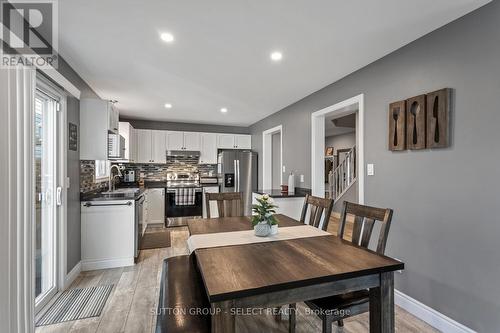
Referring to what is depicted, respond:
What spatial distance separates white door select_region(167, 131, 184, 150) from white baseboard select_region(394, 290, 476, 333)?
4906mm

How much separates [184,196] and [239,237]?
3703 millimetres

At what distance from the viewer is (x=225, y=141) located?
6059 millimetres

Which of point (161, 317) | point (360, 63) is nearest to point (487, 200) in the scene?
point (360, 63)

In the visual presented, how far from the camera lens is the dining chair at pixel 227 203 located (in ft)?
8.51

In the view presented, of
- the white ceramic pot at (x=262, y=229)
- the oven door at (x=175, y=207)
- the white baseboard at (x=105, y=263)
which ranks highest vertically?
the white ceramic pot at (x=262, y=229)

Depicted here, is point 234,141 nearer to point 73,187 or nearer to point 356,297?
point 73,187

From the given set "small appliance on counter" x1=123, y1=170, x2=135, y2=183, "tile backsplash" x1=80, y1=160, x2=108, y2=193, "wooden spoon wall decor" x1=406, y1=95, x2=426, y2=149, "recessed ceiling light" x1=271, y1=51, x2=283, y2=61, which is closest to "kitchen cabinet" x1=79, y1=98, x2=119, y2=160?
"tile backsplash" x1=80, y1=160, x2=108, y2=193

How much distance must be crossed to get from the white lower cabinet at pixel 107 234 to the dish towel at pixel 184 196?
2022 mm

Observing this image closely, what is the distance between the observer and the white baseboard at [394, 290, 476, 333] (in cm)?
181

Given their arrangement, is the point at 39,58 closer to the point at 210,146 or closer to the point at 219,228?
the point at 219,228

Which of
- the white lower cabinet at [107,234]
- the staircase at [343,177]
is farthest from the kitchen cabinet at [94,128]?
the staircase at [343,177]

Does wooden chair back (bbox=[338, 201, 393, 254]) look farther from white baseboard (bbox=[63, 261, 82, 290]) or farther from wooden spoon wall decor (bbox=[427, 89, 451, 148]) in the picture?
A: white baseboard (bbox=[63, 261, 82, 290])

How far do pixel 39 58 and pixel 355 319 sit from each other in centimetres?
350
